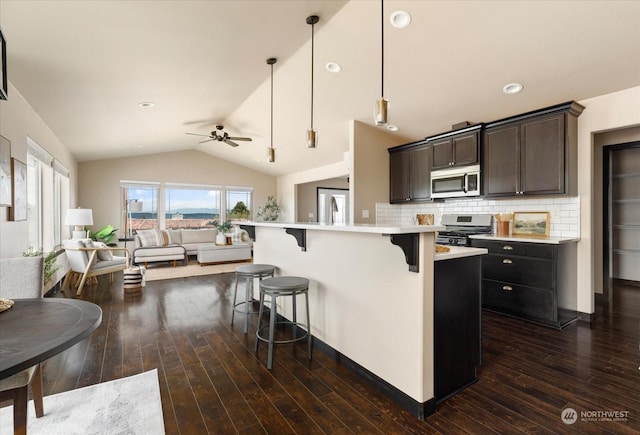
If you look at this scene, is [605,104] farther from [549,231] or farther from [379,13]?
[379,13]

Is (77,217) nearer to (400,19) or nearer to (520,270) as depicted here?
(400,19)

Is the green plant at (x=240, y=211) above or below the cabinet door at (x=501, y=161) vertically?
below

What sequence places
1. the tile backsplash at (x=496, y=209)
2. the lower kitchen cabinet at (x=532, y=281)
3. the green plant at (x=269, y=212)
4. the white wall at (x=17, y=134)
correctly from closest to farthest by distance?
1. the white wall at (x=17, y=134)
2. the lower kitchen cabinet at (x=532, y=281)
3. the tile backsplash at (x=496, y=209)
4. the green plant at (x=269, y=212)

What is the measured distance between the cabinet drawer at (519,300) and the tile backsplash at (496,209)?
0.85m

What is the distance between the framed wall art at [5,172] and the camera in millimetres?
2723

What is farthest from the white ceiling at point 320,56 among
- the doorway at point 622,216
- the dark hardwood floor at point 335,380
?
the dark hardwood floor at point 335,380

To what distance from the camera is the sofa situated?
702 centimetres

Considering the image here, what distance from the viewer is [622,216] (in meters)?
4.76

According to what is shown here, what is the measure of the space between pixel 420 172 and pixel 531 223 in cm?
165

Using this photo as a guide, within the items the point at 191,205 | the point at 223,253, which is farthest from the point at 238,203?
the point at 223,253

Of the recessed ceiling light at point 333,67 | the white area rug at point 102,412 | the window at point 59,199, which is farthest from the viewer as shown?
the window at point 59,199

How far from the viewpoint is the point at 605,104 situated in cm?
325

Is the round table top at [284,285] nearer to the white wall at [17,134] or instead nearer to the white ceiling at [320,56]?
the white ceiling at [320,56]

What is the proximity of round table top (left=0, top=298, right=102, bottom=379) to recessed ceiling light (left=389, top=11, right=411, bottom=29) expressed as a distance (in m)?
3.13
